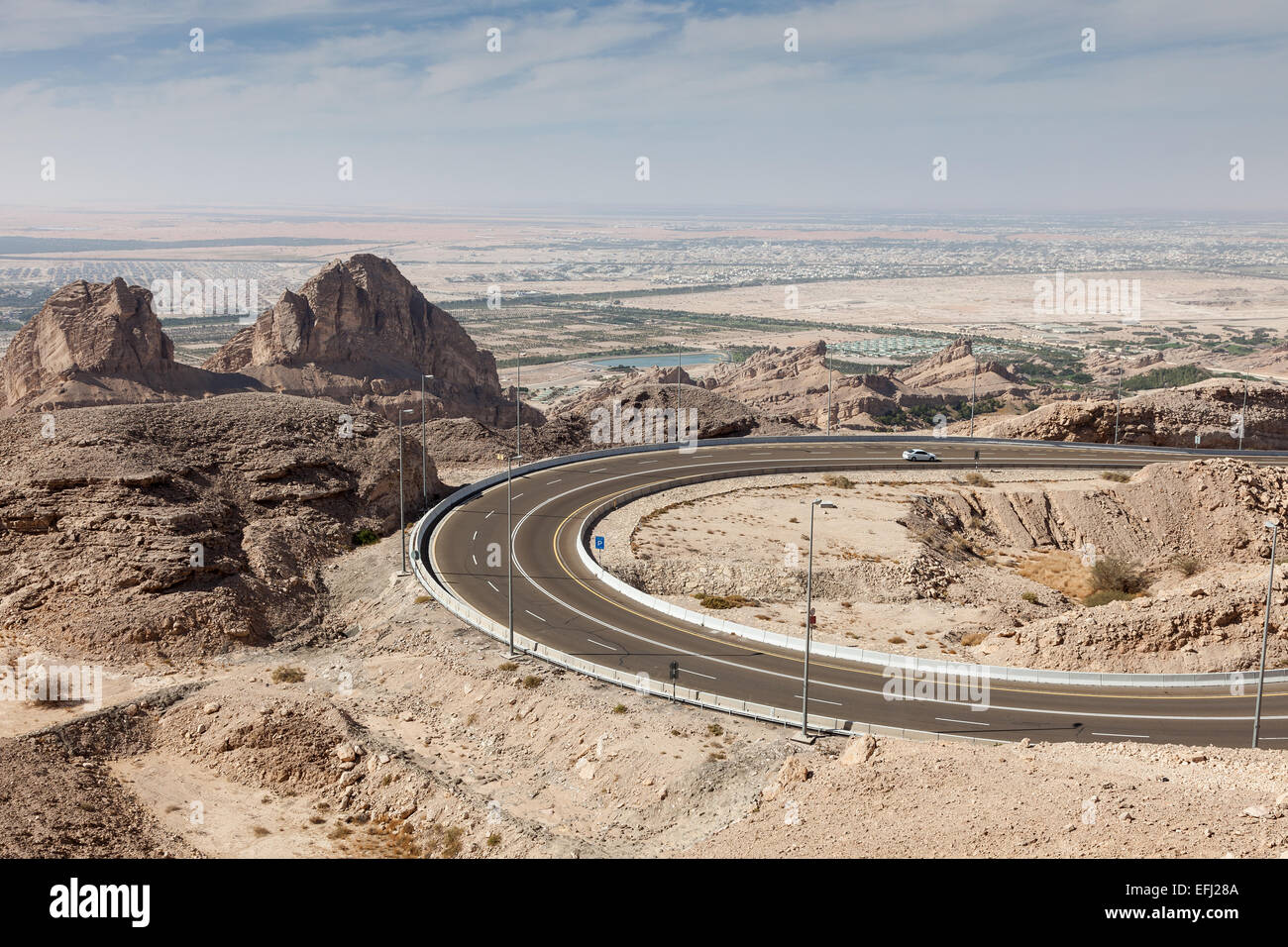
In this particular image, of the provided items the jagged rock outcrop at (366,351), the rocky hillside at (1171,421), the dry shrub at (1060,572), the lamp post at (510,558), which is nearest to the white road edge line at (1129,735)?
the lamp post at (510,558)

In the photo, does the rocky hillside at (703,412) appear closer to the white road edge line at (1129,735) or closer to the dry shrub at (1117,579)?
the dry shrub at (1117,579)

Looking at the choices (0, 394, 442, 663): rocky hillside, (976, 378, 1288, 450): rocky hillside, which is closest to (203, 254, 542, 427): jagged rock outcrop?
(0, 394, 442, 663): rocky hillside

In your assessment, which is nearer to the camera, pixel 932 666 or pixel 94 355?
pixel 932 666

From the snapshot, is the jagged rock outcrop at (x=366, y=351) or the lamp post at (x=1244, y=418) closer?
the lamp post at (x=1244, y=418)

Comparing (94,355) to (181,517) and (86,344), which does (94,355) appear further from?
(181,517)

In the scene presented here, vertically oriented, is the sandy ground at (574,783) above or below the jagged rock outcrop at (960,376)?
below

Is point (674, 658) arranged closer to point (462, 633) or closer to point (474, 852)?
point (462, 633)

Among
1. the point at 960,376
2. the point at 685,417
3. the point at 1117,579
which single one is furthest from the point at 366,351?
the point at 960,376

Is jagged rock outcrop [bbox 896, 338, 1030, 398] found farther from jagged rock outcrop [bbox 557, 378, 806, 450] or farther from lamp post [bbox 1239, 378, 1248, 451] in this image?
jagged rock outcrop [bbox 557, 378, 806, 450]
